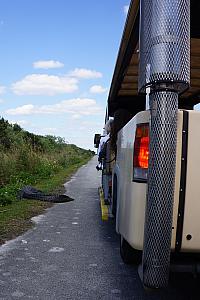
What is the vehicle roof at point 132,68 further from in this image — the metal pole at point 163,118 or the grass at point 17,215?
the grass at point 17,215

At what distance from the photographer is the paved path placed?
398 centimetres

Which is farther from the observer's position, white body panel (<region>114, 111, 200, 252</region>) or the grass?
the grass

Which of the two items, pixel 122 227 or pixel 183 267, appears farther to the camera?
pixel 122 227

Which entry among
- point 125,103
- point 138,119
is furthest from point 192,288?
point 125,103

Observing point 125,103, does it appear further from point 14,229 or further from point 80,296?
point 80,296

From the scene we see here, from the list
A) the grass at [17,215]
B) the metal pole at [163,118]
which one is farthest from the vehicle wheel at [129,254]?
the grass at [17,215]

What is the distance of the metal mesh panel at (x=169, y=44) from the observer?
261cm

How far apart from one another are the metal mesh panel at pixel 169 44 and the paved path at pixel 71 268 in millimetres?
2280

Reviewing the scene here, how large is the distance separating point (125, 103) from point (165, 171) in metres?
4.95

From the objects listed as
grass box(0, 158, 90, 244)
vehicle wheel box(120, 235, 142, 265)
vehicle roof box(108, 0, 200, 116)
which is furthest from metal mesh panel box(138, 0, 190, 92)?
grass box(0, 158, 90, 244)

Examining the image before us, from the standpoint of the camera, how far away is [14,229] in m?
6.70

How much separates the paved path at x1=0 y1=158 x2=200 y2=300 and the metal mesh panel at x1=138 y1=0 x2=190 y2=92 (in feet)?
7.48

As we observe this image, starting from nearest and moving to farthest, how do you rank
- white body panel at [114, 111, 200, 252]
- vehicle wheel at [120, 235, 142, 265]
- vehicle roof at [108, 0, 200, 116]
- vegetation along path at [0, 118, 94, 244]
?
white body panel at [114, 111, 200, 252], vehicle wheel at [120, 235, 142, 265], vehicle roof at [108, 0, 200, 116], vegetation along path at [0, 118, 94, 244]

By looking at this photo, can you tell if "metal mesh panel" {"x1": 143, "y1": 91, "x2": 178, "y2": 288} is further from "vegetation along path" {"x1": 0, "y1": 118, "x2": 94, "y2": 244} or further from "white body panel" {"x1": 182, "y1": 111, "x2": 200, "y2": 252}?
"vegetation along path" {"x1": 0, "y1": 118, "x2": 94, "y2": 244}
